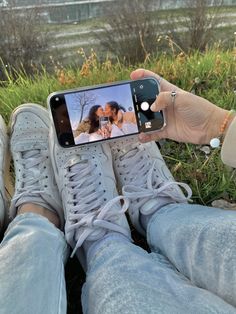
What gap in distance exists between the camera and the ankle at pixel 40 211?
124cm

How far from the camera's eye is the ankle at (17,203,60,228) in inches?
49.0

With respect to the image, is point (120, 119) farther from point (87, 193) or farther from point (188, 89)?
point (188, 89)

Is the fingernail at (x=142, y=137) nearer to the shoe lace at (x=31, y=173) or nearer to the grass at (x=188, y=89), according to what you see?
the grass at (x=188, y=89)

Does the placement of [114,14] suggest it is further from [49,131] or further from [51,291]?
[51,291]

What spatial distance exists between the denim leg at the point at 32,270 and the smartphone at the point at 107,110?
0.37 metres

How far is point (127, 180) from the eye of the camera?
1.38 meters

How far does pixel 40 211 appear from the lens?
4.11ft

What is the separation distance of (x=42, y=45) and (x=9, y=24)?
96cm

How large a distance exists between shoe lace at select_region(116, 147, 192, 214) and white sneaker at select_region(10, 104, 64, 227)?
24 centimetres

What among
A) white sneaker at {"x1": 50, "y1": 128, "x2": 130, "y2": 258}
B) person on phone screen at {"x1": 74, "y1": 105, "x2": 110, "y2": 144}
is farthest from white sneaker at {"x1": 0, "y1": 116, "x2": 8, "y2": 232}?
person on phone screen at {"x1": 74, "y1": 105, "x2": 110, "y2": 144}

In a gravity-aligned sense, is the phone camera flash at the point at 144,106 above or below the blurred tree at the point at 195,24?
above

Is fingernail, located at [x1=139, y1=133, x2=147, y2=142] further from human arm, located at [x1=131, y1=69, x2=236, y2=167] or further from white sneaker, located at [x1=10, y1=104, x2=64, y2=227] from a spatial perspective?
white sneaker, located at [x1=10, y1=104, x2=64, y2=227]

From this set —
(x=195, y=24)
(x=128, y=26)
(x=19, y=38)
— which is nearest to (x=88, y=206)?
(x=19, y=38)

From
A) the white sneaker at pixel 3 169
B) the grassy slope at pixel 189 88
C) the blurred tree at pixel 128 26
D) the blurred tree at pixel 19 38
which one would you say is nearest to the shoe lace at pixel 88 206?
the white sneaker at pixel 3 169
